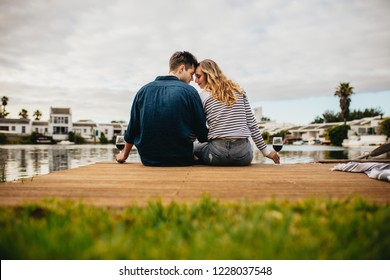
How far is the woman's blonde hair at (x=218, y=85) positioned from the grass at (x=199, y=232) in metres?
2.04

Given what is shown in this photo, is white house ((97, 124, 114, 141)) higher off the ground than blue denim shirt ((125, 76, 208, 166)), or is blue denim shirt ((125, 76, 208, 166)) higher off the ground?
white house ((97, 124, 114, 141))

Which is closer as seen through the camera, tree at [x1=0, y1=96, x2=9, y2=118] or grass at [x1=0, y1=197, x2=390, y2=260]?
grass at [x1=0, y1=197, x2=390, y2=260]

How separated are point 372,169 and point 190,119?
1.63 meters

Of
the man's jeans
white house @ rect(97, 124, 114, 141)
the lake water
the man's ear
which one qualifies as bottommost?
the lake water

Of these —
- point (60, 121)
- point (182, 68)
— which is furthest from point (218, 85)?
point (60, 121)

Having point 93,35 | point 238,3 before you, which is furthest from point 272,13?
point 93,35

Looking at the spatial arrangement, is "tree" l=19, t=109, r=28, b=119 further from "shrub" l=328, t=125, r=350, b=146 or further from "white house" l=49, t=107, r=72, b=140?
"shrub" l=328, t=125, r=350, b=146

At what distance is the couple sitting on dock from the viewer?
291 cm

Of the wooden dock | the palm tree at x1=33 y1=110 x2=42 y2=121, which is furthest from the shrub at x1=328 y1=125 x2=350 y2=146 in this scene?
the palm tree at x1=33 y1=110 x2=42 y2=121

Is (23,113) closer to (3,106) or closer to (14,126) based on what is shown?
(3,106)

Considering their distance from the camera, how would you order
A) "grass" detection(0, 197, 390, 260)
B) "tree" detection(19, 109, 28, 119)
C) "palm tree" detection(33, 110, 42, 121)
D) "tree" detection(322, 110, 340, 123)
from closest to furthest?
"grass" detection(0, 197, 390, 260) → "tree" detection(322, 110, 340, 123) → "tree" detection(19, 109, 28, 119) → "palm tree" detection(33, 110, 42, 121)

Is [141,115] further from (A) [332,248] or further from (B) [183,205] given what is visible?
(A) [332,248]

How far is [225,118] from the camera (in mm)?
3059
